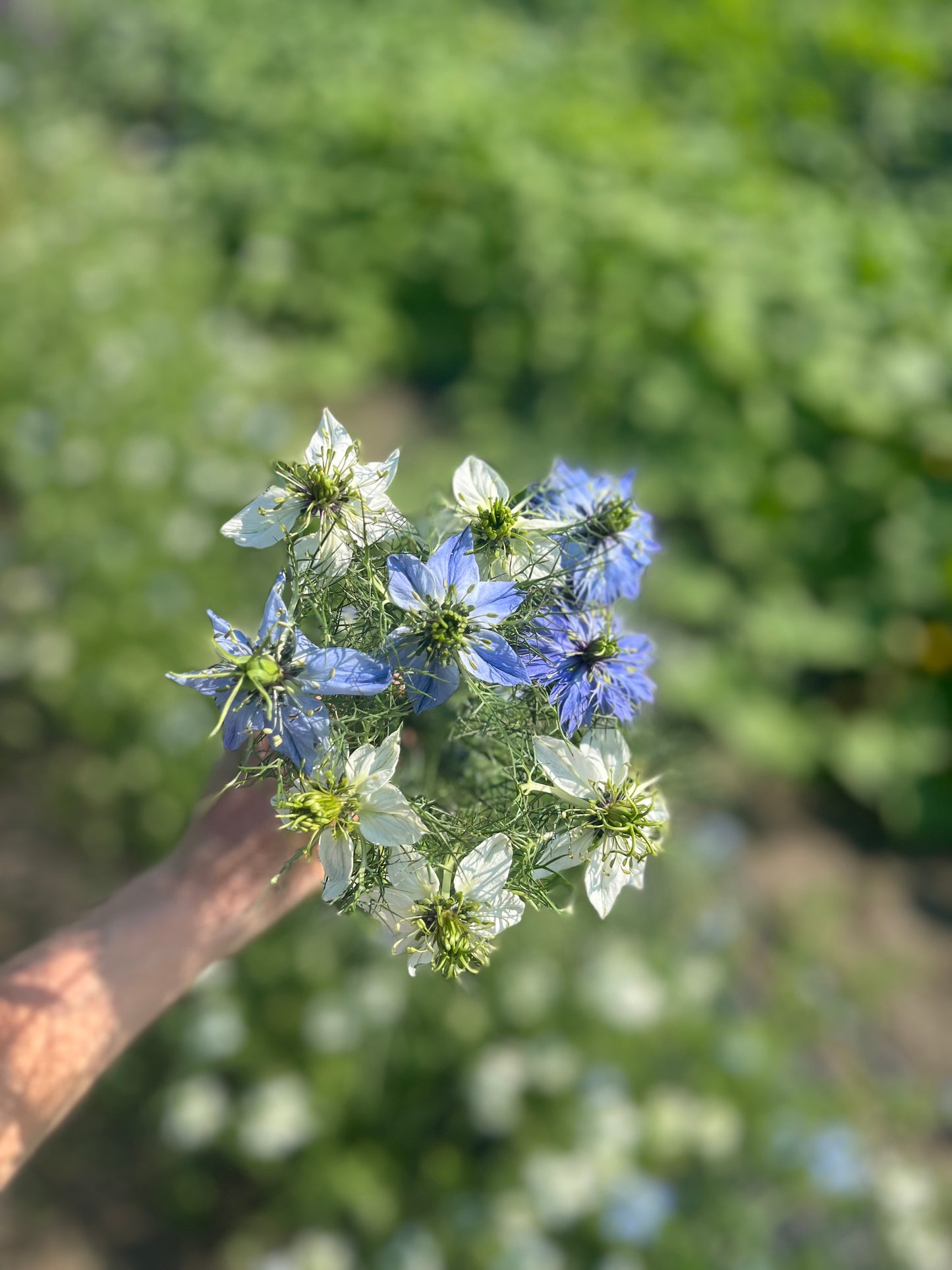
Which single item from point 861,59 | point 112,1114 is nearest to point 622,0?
point 861,59

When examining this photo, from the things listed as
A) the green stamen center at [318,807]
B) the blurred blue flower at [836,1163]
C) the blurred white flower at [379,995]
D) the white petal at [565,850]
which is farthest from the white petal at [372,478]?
the blurred blue flower at [836,1163]

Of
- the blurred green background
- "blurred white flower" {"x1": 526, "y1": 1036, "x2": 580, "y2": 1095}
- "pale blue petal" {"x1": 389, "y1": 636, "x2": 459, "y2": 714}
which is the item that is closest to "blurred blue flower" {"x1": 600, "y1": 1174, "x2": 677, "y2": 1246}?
the blurred green background

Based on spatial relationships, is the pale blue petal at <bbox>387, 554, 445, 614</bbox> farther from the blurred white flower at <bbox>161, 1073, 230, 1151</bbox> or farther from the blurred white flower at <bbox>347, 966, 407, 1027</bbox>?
the blurred white flower at <bbox>161, 1073, 230, 1151</bbox>

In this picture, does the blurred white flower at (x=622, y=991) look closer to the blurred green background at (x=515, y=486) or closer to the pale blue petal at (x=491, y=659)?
the blurred green background at (x=515, y=486)

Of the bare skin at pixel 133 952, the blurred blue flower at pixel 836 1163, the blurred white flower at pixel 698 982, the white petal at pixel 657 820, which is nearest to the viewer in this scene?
the white petal at pixel 657 820

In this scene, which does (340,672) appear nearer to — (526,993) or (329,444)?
(329,444)

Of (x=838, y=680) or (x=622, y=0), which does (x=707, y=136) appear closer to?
(x=622, y=0)
